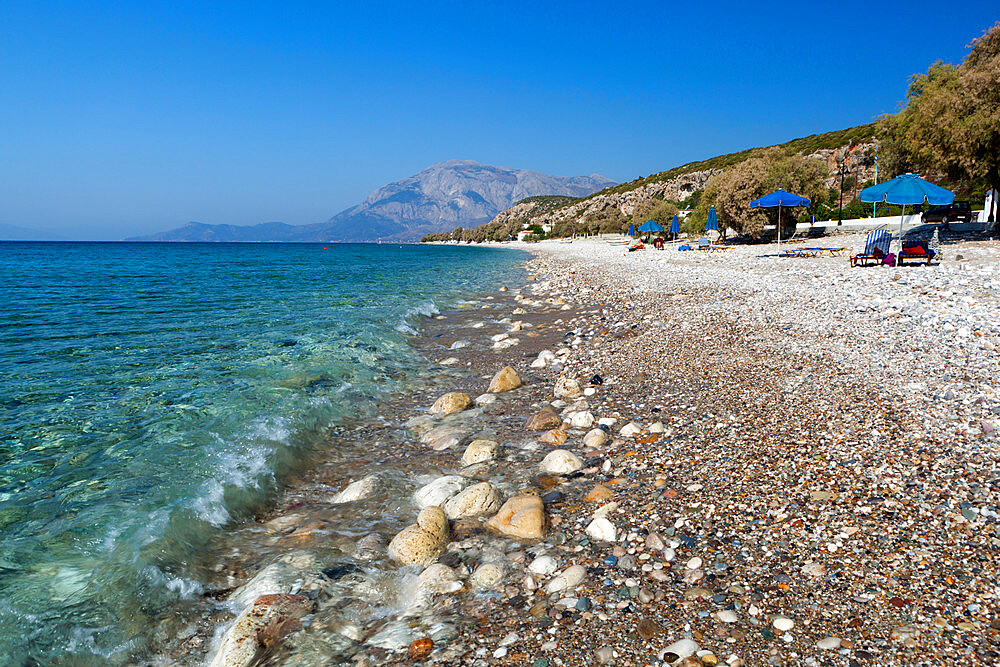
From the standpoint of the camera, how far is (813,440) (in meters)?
4.77

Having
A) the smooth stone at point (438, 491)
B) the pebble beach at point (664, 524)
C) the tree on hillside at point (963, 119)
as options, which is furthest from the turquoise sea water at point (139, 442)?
the tree on hillside at point (963, 119)

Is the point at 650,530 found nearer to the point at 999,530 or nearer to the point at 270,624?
the point at 999,530

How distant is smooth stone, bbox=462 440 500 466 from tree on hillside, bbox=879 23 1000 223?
26.4 metres

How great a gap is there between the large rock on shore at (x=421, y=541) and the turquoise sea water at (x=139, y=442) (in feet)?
5.24

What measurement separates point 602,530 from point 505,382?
14.4ft

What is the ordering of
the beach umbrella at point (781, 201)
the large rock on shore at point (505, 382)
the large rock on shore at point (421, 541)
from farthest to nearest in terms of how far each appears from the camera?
the beach umbrella at point (781, 201)
the large rock on shore at point (505, 382)
the large rock on shore at point (421, 541)

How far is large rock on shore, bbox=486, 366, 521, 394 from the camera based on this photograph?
26.7 feet

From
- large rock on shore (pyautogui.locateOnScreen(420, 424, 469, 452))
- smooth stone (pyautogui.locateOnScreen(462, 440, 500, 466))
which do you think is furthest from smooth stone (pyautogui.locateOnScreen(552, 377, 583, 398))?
smooth stone (pyautogui.locateOnScreen(462, 440, 500, 466))

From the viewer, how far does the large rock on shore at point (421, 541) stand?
4.01m

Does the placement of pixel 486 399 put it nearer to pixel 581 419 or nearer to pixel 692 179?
pixel 581 419

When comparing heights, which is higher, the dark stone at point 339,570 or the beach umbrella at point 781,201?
the beach umbrella at point 781,201

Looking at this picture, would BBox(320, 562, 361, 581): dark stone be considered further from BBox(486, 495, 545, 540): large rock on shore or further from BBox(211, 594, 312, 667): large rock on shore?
BBox(486, 495, 545, 540): large rock on shore

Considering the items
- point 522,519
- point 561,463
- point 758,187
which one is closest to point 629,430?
point 561,463

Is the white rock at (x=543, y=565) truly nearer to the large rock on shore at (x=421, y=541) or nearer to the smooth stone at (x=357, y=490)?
the large rock on shore at (x=421, y=541)
